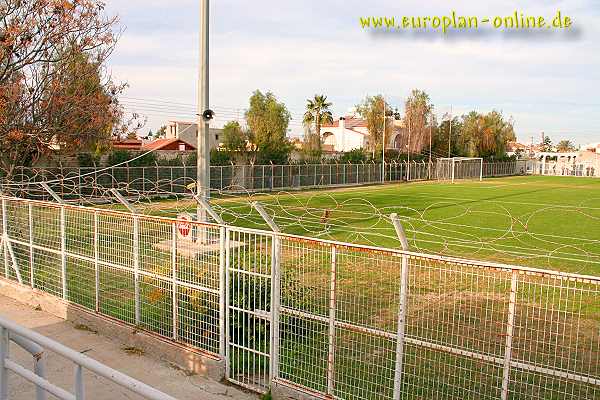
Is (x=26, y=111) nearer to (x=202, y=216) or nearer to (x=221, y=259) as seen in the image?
(x=202, y=216)

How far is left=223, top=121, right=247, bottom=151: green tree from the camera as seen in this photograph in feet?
141

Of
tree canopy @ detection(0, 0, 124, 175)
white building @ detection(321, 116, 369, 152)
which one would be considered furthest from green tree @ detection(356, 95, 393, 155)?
tree canopy @ detection(0, 0, 124, 175)

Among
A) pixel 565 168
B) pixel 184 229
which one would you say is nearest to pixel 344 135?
pixel 565 168

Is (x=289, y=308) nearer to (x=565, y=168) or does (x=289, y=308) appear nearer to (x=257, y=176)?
(x=257, y=176)

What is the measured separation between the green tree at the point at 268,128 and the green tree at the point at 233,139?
1.31m

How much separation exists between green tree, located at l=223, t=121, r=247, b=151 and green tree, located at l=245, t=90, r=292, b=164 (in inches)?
→ 51.5

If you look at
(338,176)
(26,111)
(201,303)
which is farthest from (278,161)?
(201,303)

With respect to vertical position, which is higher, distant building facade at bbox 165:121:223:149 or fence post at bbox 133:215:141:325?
distant building facade at bbox 165:121:223:149

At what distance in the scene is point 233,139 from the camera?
4306 centimetres

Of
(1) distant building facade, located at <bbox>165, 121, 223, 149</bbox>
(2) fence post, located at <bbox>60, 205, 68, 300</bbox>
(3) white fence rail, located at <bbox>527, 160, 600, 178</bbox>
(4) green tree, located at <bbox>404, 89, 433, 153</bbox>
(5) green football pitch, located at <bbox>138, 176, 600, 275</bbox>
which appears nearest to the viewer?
(2) fence post, located at <bbox>60, 205, 68, 300</bbox>

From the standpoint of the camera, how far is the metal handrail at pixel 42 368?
2.36 m

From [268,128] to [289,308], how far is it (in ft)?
133

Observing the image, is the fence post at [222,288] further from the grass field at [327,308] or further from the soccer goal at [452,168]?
the soccer goal at [452,168]

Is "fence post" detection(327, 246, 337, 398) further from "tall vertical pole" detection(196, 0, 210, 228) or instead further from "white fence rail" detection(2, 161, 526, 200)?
"white fence rail" detection(2, 161, 526, 200)
